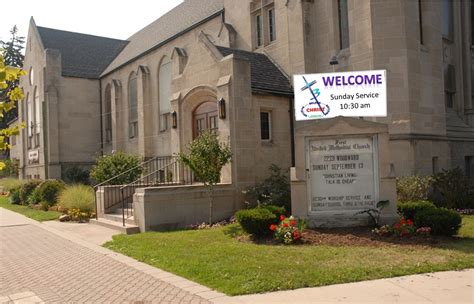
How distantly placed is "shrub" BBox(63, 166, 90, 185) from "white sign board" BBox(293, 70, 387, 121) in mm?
20807

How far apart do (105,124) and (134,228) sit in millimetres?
24582

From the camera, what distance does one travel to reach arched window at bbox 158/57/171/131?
28.3 meters

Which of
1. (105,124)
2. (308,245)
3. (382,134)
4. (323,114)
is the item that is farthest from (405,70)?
(105,124)

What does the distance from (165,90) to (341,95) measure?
15454 millimetres

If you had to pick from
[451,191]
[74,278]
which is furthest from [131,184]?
[451,191]

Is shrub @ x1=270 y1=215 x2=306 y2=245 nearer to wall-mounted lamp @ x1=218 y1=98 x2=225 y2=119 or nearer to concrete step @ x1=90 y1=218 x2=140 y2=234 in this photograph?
concrete step @ x1=90 y1=218 x2=140 y2=234

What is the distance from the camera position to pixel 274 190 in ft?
48.1

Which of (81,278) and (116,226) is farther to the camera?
(116,226)

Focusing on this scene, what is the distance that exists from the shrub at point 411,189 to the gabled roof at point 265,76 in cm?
546

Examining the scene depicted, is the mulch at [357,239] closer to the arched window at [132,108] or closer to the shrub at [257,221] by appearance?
the shrub at [257,221]

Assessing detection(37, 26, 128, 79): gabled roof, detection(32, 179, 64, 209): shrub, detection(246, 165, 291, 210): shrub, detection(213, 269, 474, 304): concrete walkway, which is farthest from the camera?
detection(37, 26, 128, 79): gabled roof

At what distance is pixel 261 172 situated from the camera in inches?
631

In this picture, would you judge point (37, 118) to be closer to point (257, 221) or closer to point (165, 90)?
point (165, 90)

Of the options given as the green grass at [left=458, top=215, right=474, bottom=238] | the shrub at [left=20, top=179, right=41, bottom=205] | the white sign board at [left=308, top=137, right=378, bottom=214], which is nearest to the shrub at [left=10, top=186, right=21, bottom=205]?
the shrub at [left=20, top=179, right=41, bottom=205]
